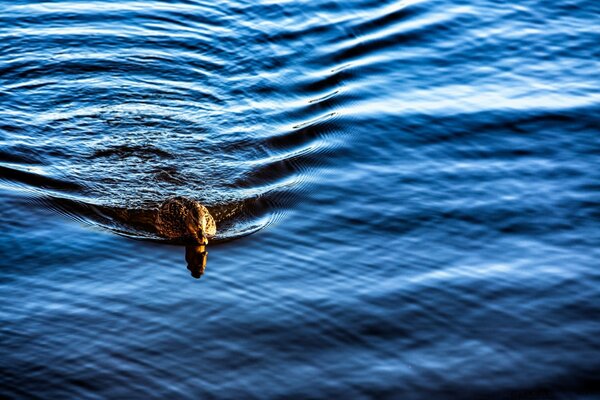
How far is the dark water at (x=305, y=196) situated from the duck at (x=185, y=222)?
0.64ft

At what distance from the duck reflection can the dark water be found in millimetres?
105

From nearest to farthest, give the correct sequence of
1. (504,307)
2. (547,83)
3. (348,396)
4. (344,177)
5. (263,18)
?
(348,396) → (504,307) → (344,177) → (547,83) → (263,18)

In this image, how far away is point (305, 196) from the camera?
451 inches

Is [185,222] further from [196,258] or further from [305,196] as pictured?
[305,196]

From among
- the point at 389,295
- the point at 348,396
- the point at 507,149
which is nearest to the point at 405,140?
the point at 507,149

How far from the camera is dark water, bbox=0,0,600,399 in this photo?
862 centimetres

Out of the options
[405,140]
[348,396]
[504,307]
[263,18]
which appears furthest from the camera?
[263,18]

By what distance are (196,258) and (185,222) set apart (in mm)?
370

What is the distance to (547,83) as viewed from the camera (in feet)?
47.2

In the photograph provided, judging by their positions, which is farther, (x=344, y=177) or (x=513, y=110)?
(x=513, y=110)

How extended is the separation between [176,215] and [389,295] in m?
2.34

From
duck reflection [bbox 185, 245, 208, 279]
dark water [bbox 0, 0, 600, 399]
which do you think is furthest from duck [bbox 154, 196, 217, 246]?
dark water [bbox 0, 0, 600, 399]

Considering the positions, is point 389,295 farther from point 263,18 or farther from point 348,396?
point 263,18

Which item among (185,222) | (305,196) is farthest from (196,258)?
(305,196)
